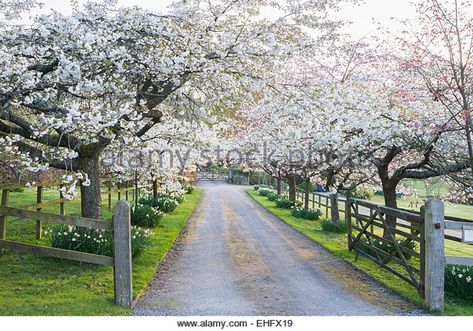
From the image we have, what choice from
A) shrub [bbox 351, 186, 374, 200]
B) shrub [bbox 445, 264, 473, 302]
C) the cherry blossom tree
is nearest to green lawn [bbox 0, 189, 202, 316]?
the cherry blossom tree

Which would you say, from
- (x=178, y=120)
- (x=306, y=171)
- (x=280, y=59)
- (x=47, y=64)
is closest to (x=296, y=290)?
(x=280, y=59)

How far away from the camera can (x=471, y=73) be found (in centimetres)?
842

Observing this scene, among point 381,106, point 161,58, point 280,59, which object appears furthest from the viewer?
point 381,106

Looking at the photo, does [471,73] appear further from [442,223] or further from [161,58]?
[161,58]

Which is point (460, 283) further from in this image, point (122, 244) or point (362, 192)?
point (362, 192)

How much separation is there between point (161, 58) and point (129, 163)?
821 cm

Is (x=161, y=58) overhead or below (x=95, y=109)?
overhead

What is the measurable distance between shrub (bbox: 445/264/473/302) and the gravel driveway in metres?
0.81

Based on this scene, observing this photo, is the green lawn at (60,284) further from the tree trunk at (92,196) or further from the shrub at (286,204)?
the shrub at (286,204)

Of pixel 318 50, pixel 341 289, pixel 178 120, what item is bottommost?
pixel 341 289

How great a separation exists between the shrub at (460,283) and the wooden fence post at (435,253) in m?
0.65

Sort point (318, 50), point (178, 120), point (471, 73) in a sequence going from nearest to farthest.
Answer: point (471, 73) < point (318, 50) < point (178, 120)

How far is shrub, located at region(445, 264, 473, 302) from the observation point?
7008 mm
